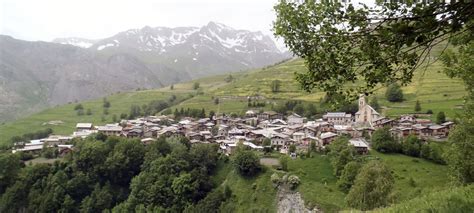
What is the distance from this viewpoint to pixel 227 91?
166 m

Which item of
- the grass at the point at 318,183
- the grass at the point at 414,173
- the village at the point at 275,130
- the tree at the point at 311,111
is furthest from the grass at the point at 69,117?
the grass at the point at 414,173

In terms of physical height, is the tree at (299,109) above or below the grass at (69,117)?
above

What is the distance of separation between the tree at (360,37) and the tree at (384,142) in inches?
2339

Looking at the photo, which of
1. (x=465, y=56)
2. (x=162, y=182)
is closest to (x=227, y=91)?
(x=162, y=182)

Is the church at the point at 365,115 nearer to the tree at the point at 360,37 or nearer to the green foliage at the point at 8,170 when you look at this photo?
the green foliage at the point at 8,170

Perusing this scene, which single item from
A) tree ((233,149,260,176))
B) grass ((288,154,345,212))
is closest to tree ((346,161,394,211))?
grass ((288,154,345,212))

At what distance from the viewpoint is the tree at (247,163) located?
217 feet

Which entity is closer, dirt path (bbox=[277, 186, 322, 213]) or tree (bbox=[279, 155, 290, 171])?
dirt path (bbox=[277, 186, 322, 213])

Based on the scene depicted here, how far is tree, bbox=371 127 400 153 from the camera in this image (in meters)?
68.0

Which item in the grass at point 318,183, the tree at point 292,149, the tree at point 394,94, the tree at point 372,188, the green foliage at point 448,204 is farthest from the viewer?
the tree at point 394,94

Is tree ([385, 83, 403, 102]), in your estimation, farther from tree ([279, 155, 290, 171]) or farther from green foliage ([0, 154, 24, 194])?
green foliage ([0, 154, 24, 194])

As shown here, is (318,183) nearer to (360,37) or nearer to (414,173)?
(414,173)

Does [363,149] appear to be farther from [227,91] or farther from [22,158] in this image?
[227,91]

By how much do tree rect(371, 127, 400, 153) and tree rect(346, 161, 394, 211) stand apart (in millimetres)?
24167
